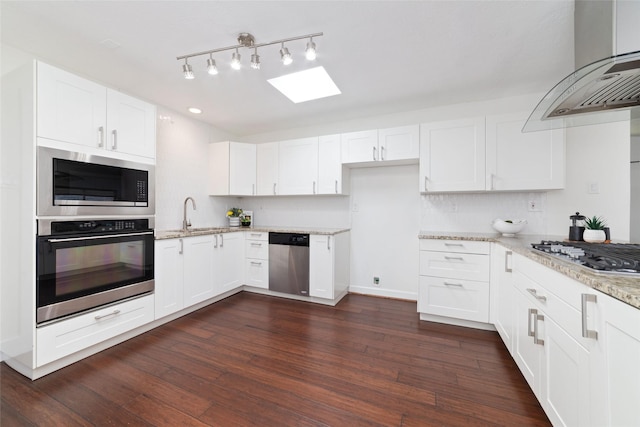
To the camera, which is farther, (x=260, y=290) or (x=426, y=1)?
(x=260, y=290)

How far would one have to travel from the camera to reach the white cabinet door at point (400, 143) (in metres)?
2.86

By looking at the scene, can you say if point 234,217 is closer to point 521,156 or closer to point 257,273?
point 257,273

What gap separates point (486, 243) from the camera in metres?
2.40

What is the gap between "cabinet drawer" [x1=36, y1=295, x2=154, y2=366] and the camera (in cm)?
172

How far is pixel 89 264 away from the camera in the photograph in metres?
1.97

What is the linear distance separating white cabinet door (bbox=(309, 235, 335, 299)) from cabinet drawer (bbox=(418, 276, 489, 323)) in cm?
102

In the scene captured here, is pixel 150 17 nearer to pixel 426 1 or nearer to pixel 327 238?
pixel 426 1

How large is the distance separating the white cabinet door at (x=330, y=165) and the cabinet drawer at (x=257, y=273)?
1248 millimetres

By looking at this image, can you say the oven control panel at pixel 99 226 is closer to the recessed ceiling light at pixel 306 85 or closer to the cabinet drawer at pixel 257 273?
the cabinet drawer at pixel 257 273

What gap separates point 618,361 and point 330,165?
2822 millimetres

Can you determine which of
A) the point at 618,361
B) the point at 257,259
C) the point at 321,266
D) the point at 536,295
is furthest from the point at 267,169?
the point at 618,361

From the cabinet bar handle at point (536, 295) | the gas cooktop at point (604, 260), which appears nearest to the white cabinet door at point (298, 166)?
the cabinet bar handle at point (536, 295)

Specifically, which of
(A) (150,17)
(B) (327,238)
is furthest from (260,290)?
(A) (150,17)

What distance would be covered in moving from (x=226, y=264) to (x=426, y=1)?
10.4ft
